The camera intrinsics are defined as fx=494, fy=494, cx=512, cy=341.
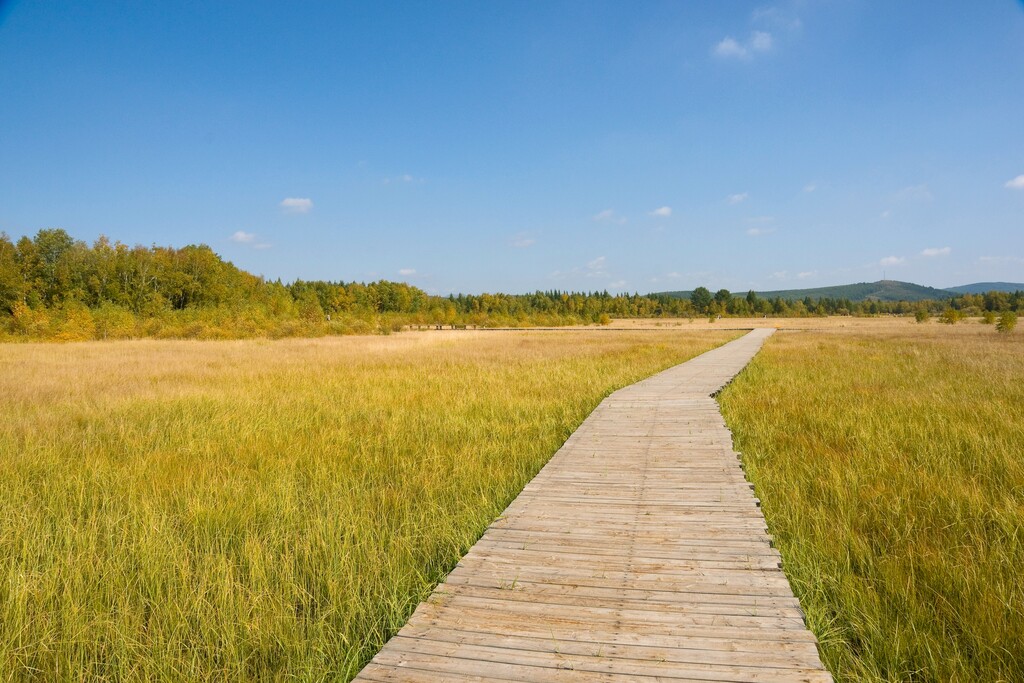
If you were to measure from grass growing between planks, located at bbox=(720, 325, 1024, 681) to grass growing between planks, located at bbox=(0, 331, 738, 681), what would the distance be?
273 centimetres

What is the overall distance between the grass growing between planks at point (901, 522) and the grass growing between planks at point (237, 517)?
107 inches

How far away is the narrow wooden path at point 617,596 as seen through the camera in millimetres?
2395

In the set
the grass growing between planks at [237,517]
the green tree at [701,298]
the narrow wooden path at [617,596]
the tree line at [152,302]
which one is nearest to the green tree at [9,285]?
the tree line at [152,302]

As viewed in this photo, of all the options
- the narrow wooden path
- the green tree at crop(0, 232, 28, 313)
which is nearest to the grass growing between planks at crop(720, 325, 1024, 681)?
the narrow wooden path

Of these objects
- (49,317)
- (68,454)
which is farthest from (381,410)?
(49,317)

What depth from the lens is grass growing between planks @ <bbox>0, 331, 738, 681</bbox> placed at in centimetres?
300

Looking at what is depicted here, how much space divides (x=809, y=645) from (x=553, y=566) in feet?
5.11

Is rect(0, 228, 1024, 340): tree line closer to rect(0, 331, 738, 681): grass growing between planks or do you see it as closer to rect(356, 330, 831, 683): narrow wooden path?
rect(0, 331, 738, 681): grass growing between planks

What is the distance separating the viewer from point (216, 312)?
4528cm

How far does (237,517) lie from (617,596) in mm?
3697

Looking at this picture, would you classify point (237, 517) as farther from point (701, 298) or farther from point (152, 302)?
point (701, 298)

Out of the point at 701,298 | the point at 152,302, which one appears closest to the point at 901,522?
the point at 152,302

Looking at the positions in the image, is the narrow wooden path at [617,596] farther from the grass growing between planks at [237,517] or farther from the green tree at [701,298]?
the green tree at [701,298]

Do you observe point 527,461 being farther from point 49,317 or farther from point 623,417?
point 49,317
